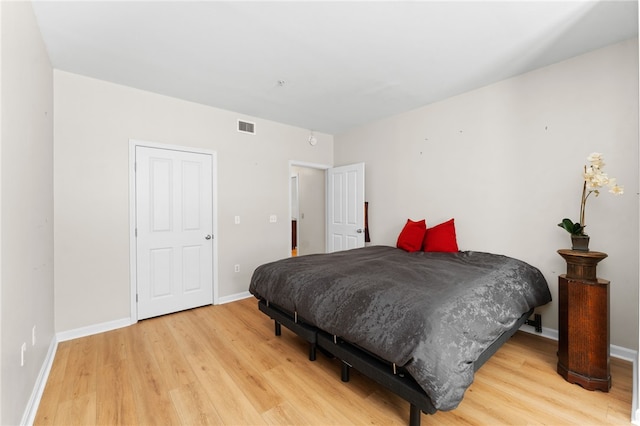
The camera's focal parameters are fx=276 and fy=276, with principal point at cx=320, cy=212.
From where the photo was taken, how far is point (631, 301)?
219cm

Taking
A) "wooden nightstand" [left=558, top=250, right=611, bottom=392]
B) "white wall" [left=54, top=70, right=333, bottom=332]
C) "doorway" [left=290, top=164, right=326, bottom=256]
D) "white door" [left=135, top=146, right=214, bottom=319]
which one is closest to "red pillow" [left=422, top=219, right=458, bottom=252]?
"wooden nightstand" [left=558, top=250, right=611, bottom=392]

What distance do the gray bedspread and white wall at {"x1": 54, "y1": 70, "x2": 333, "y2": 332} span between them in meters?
1.49

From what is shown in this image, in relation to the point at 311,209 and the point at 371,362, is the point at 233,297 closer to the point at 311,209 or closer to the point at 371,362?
the point at 311,209

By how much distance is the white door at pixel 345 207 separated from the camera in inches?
162

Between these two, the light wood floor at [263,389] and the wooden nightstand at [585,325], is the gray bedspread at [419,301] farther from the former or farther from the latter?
the light wood floor at [263,389]

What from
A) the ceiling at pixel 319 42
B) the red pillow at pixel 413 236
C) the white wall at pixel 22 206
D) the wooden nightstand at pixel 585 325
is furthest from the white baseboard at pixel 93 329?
the wooden nightstand at pixel 585 325

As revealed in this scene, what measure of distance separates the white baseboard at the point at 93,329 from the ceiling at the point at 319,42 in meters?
2.46

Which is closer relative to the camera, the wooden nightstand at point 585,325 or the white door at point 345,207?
the wooden nightstand at point 585,325

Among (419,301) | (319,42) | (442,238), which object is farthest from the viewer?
(442,238)

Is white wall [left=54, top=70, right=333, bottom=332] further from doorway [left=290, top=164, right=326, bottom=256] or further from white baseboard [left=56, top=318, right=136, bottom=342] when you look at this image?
doorway [left=290, top=164, right=326, bottom=256]

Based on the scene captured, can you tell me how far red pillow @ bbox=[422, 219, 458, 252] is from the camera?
302cm

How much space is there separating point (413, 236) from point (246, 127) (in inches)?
104

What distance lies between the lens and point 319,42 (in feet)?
7.11

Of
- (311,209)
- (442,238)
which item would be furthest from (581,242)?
(311,209)
